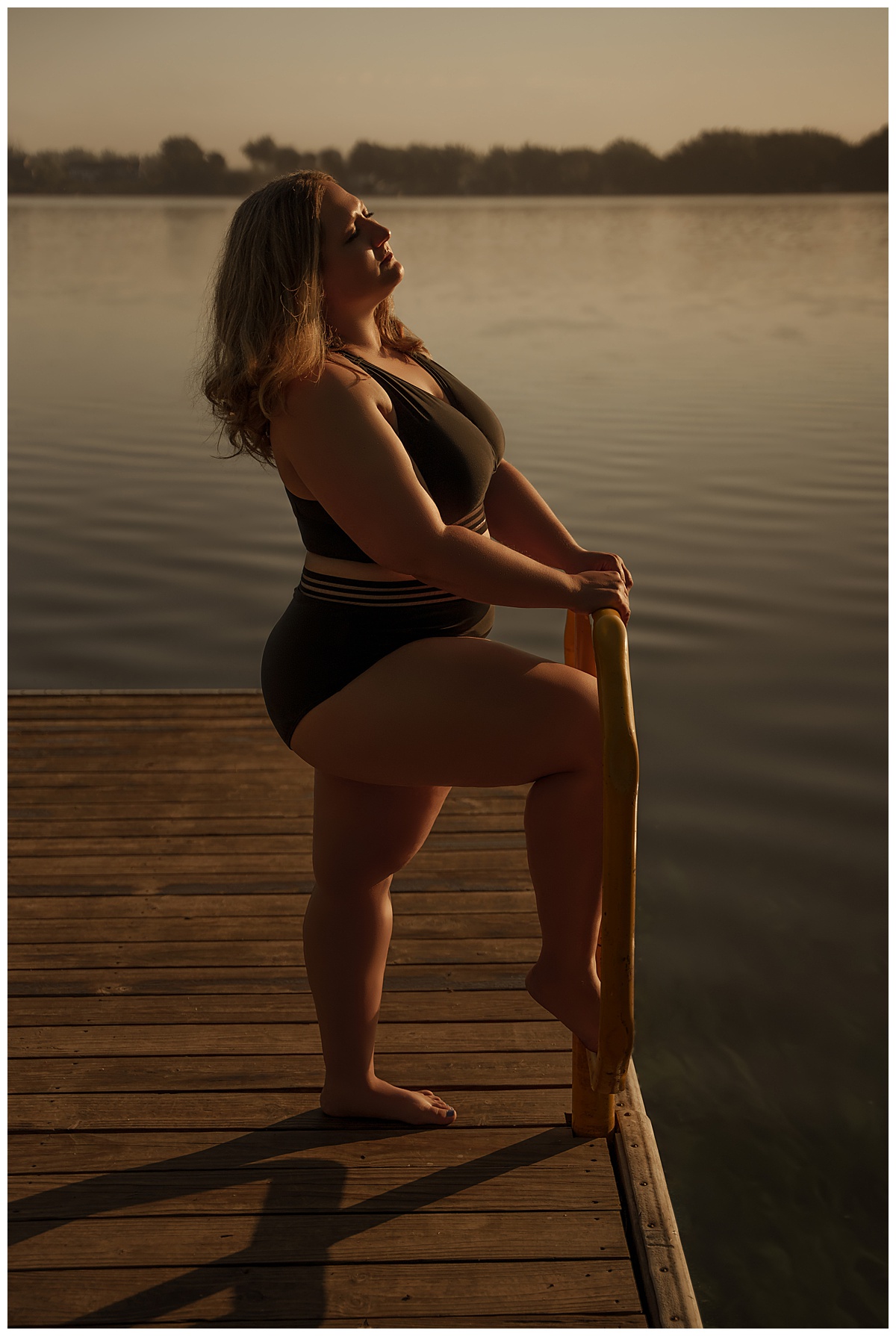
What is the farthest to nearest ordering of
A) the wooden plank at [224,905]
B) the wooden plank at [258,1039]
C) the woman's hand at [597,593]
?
1. the wooden plank at [224,905]
2. the wooden plank at [258,1039]
3. the woman's hand at [597,593]

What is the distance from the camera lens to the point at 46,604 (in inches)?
303

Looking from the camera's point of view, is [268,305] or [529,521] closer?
[268,305]

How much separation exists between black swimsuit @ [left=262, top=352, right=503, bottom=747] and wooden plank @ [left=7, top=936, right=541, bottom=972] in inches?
43.1

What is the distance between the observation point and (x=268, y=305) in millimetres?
1933

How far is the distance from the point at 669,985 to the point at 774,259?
140ft

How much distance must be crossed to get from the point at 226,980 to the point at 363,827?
3.07 feet

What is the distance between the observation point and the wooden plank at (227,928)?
10.2 feet

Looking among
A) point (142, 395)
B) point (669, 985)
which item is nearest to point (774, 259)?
point (142, 395)

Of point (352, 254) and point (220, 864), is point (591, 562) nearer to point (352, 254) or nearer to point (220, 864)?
point (352, 254)

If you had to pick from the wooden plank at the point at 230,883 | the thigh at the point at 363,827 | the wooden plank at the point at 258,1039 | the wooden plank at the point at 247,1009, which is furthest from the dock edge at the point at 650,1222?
the wooden plank at the point at 230,883

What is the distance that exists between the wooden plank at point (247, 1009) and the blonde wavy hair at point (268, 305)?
1347 mm

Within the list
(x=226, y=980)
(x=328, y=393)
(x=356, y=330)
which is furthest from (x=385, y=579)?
(x=226, y=980)

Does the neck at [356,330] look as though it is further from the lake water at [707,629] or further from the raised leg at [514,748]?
the lake water at [707,629]

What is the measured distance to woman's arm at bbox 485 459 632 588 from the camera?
7.50ft
